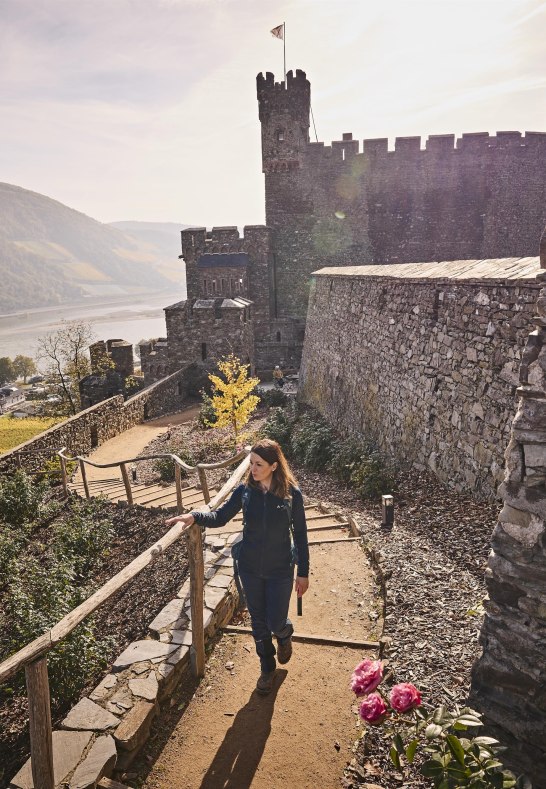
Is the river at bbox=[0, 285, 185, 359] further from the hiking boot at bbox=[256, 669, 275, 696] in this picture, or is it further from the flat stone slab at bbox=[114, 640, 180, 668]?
the hiking boot at bbox=[256, 669, 275, 696]

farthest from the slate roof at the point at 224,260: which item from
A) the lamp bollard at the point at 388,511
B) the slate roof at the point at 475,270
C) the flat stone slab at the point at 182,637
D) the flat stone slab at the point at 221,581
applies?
the flat stone slab at the point at 182,637

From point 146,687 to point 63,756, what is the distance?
71 centimetres

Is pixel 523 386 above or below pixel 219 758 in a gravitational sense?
above

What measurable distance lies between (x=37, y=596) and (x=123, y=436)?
13262mm

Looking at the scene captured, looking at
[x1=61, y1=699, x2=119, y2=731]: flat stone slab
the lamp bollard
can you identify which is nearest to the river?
the lamp bollard

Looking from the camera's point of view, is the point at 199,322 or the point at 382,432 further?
the point at 199,322

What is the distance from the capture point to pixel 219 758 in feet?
11.3

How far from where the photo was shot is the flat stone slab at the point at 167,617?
4.50 metres

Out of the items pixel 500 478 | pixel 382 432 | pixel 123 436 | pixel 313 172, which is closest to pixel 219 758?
pixel 500 478

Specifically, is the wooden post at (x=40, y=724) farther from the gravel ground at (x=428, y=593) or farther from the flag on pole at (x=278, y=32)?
the flag on pole at (x=278, y=32)

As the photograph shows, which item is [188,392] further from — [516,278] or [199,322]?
[516,278]

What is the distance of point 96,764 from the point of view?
317 cm

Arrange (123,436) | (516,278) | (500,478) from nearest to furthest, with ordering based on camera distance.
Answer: (516,278), (500,478), (123,436)

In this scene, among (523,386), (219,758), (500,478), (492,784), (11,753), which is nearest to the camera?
(492,784)
